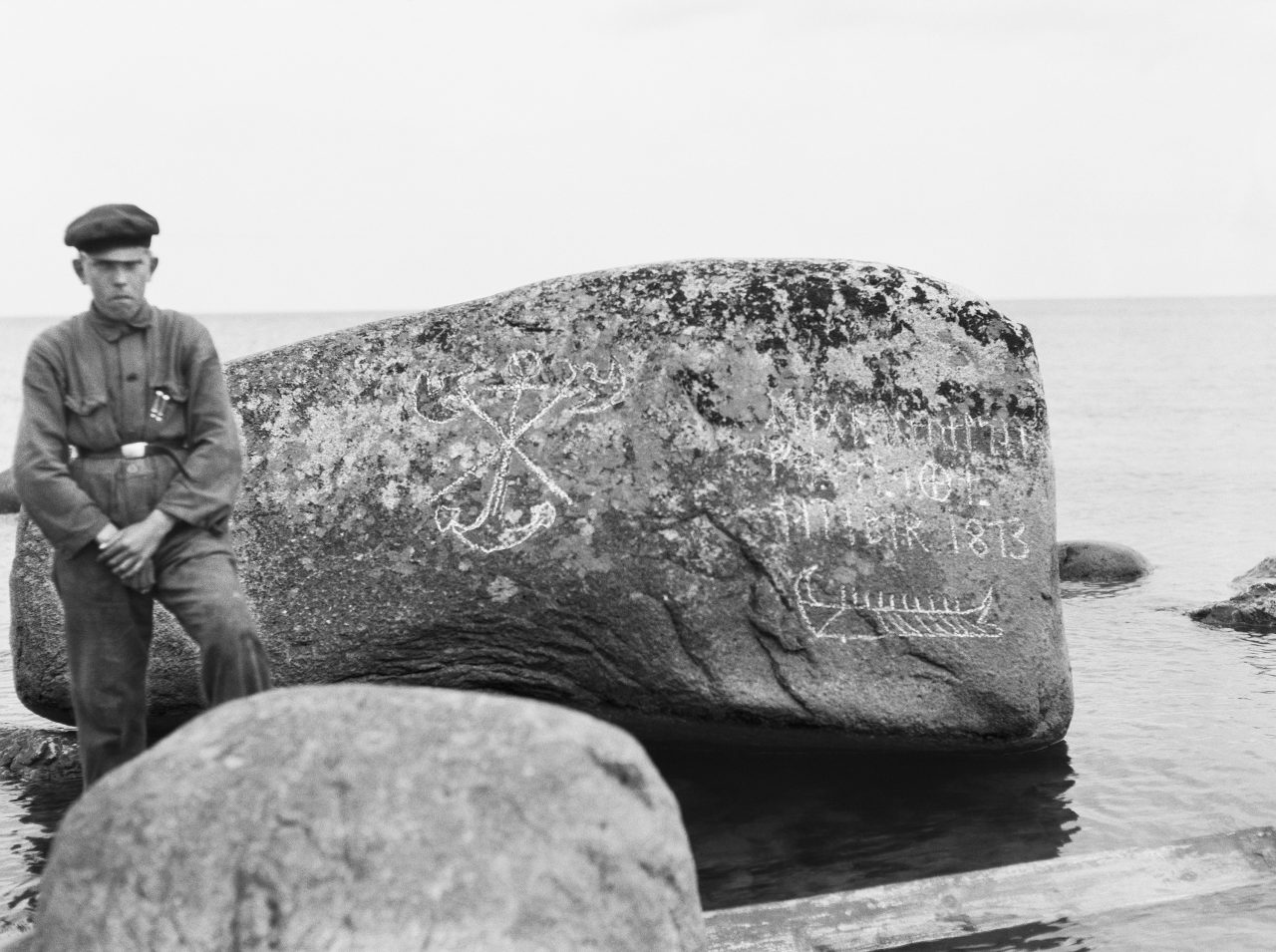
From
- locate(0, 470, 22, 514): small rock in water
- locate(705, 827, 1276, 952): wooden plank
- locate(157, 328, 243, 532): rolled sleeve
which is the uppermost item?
locate(157, 328, 243, 532): rolled sleeve

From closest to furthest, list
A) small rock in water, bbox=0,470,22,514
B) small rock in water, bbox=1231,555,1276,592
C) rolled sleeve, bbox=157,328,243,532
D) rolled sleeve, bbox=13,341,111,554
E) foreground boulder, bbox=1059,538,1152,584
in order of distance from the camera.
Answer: rolled sleeve, bbox=13,341,111,554 → rolled sleeve, bbox=157,328,243,532 → small rock in water, bbox=1231,555,1276,592 → foreground boulder, bbox=1059,538,1152,584 → small rock in water, bbox=0,470,22,514

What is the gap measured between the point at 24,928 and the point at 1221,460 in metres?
23.8

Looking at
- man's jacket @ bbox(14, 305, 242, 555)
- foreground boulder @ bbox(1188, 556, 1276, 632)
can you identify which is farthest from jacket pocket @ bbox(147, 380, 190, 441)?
foreground boulder @ bbox(1188, 556, 1276, 632)

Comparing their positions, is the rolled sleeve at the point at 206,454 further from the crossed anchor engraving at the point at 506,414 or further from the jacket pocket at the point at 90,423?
the crossed anchor engraving at the point at 506,414

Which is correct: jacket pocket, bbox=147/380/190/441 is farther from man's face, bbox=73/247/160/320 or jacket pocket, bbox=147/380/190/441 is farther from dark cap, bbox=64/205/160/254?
dark cap, bbox=64/205/160/254

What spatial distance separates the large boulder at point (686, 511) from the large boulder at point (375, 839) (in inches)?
153

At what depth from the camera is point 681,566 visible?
7.76 metres

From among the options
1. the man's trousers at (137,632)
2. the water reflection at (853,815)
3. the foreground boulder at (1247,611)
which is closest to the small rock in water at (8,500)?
the water reflection at (853,815)

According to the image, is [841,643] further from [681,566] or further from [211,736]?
[211,736]

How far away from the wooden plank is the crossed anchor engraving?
2.72m

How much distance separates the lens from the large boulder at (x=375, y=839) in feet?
12.0

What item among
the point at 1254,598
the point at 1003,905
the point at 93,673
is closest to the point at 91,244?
the point at 93,673

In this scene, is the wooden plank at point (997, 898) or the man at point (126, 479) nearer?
the man at point (126, 479)

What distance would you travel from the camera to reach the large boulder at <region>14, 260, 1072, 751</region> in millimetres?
7801
